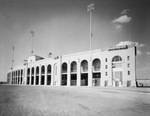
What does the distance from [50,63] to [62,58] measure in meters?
6.95

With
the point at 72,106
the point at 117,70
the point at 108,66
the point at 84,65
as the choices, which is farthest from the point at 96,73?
the point at 72,106

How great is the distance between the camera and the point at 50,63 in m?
48.1

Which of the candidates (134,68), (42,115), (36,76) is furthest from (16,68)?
(42,115)

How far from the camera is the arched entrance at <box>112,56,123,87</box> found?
31.1 meters

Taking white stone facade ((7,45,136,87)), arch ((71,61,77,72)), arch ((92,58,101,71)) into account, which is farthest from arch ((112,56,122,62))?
arch ((71,61,77,72))

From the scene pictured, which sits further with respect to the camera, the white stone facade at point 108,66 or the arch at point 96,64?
the arch at point 96,64

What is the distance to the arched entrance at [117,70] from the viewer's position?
31059 millimetres

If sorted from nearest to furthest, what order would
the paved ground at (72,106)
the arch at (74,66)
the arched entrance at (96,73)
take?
the paved ground at (72,106)
the arched entrance at (96,73)
the arch at (74,66)

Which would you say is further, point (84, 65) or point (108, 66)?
point (84, 65)

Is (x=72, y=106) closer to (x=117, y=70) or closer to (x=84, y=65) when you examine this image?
(x=117, y=70)

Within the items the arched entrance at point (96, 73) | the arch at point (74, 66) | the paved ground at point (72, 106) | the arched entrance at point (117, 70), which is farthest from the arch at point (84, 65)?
the paved ground at point (72, 106)

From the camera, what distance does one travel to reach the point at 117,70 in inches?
1243

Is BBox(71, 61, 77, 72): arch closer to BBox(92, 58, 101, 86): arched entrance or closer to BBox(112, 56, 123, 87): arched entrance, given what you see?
BBox(92, 58, 101, 86): arched entrance

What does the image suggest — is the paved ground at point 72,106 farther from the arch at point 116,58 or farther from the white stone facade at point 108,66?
the arch at point 116,58
